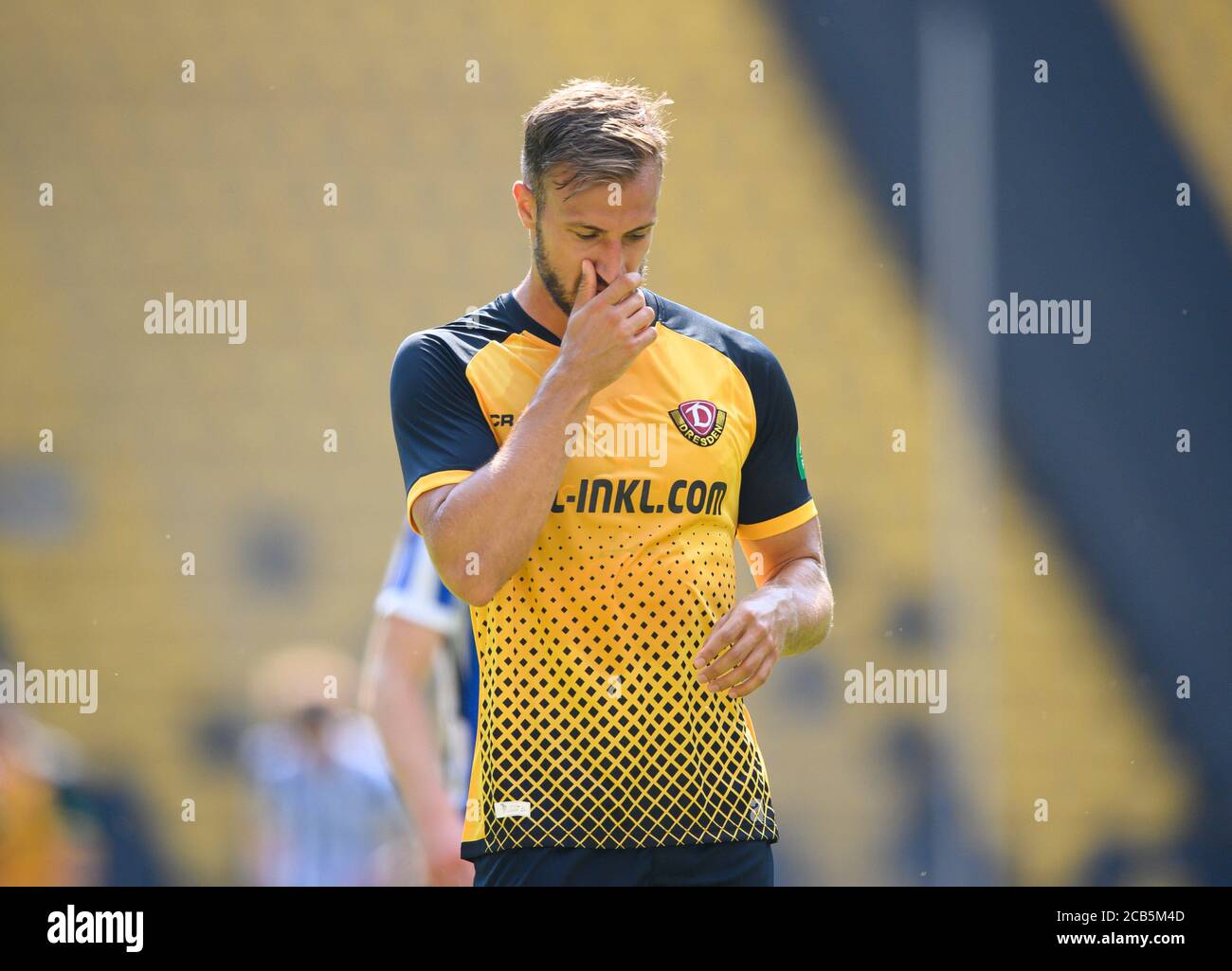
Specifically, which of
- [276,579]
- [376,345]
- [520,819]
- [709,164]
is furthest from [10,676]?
[520,819]

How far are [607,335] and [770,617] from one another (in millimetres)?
481

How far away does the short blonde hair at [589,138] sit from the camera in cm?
226

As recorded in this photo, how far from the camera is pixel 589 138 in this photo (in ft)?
7.45

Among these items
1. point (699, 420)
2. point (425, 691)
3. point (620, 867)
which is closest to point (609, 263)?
point (699, 420)

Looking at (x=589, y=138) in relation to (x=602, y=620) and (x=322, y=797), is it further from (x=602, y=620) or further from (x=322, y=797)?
(x=322, y=797)

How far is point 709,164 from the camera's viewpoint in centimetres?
638

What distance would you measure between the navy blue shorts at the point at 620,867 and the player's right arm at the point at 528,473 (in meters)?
0.39

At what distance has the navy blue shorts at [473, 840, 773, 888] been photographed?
2.15 metres

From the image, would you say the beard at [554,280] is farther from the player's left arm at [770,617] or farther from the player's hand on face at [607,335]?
the player's left arm at [770,617]

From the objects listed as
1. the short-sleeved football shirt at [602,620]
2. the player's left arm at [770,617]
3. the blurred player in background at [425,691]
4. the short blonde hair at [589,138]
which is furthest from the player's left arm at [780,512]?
the blurred player in background at [425,691]

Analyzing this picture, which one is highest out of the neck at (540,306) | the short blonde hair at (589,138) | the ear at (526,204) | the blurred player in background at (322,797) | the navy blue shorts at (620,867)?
the short blonde hair at (589,138)

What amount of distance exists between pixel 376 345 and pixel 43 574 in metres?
1.68

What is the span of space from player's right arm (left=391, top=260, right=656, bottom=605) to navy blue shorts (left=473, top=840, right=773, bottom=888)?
387mm
